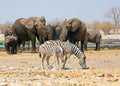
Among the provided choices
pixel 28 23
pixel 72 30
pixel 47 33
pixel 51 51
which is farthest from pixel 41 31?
pixel 51 51

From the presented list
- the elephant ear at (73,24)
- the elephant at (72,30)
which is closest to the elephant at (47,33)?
the elephant at (72,30)

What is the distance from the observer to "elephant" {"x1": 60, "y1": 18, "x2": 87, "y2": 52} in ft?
109

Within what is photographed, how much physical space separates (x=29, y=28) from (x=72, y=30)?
3482 mm

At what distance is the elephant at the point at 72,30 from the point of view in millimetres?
33250

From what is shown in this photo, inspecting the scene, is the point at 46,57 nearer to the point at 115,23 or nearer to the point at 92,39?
the point at 92,39

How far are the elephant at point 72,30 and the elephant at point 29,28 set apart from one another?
1.77 metres

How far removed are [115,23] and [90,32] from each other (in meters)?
79.8

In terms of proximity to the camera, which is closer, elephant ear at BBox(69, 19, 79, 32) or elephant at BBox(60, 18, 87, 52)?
elephant at BBox(60, 18, 87, 52)

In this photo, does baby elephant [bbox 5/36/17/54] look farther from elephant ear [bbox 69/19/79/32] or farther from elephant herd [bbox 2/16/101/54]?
elephant ear [bbox 69/19/79/32]

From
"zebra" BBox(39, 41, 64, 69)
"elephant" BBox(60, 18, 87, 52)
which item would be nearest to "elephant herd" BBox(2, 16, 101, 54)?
"elephant" BBox(60, 18, 87, 52)

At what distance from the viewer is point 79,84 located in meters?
11.5

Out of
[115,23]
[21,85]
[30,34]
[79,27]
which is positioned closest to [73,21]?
[79,27]

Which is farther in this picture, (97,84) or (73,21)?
(73,21)

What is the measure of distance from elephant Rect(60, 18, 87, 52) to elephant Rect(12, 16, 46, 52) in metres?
1.77
